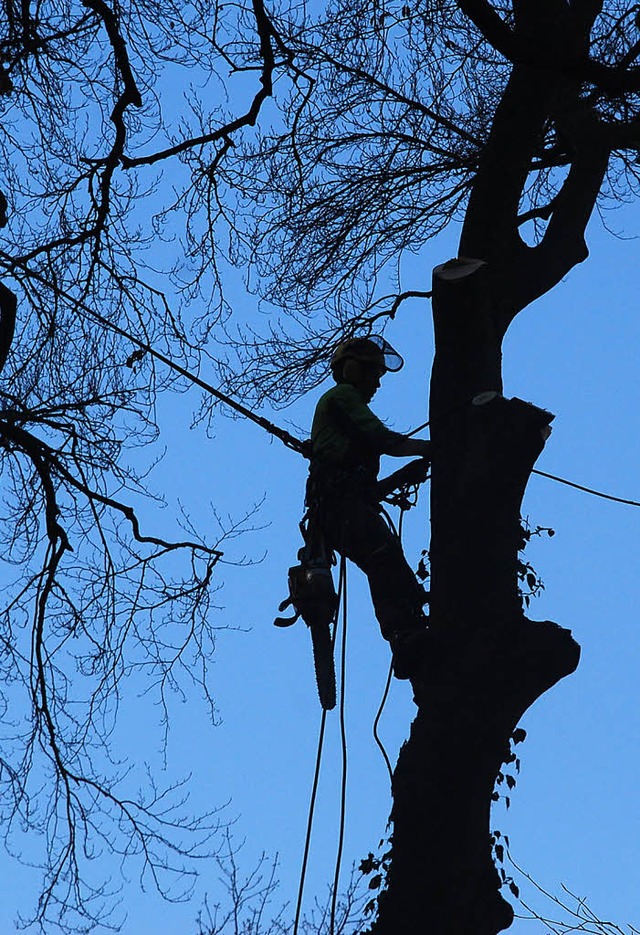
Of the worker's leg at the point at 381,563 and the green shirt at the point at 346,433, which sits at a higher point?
the green shirt at the point at 346,433

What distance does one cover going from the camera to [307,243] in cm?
679

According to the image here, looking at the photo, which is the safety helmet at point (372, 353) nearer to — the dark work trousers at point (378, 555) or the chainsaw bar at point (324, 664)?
the dark work trousers at point (378, 555)

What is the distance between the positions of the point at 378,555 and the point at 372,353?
1.02m

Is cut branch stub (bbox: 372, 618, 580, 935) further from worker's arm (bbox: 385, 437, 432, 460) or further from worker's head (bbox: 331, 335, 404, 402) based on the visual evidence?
worker's head (bbox: 331, 335, 404, 402)

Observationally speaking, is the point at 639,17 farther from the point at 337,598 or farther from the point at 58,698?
the point at 58,698

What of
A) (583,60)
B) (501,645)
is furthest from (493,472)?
(583,60)

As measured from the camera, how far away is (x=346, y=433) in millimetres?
5820

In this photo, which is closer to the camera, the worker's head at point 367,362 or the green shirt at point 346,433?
the green shirt at point 346,433

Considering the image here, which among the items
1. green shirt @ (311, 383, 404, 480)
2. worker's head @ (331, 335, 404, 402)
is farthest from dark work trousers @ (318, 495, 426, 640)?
worker's head @ (331, 335, 404, 402)

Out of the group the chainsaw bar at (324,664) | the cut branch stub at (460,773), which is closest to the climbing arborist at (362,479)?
the chainsaw bar at (324,664)

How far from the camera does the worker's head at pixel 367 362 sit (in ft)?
20.2

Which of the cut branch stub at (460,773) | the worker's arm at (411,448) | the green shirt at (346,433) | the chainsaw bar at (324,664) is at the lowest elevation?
the cut branch stub at (460,773)

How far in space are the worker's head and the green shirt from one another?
0.44 feet

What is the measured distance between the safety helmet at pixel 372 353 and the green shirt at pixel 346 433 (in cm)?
19
